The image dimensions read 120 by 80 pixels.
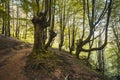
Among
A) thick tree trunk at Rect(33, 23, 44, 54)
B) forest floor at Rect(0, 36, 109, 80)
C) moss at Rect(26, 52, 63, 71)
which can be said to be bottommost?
forest floor at Rect(0, 36, 109, 80)

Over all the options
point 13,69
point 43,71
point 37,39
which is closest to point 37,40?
point 37,39

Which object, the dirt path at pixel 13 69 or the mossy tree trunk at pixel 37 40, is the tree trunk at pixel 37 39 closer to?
the mossy tree trunk at pixel 37 40

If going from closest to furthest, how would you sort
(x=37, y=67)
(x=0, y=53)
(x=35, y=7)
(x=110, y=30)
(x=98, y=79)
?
(x=37, y=67) < (x=98, y=79) < (x=35, y=7) < (x=0, y=53) < (x=110, y=30)

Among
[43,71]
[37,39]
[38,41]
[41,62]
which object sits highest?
[37,39]

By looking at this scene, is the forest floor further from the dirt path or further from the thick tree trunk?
the thick tree trunk

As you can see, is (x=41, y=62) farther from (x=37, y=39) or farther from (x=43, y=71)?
(x=37, y=39)

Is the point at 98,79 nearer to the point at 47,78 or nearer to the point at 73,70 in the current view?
the point at 73,70

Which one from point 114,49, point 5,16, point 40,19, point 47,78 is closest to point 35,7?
point 40,19

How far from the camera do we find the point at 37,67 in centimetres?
915

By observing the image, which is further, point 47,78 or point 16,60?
point 16,60

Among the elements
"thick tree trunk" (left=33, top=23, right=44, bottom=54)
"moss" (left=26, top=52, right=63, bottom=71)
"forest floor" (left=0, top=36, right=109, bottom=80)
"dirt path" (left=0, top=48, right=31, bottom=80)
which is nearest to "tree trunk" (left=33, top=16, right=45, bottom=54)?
"thick tree trunk" (left=33, top=23, right=44, bottom=54)

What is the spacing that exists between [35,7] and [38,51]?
300 centimetres

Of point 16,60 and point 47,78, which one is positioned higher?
point 16,60

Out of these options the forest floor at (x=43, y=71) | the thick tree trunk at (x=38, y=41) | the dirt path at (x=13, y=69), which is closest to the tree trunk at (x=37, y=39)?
the thick tree trunk at (x=38, y=41)
